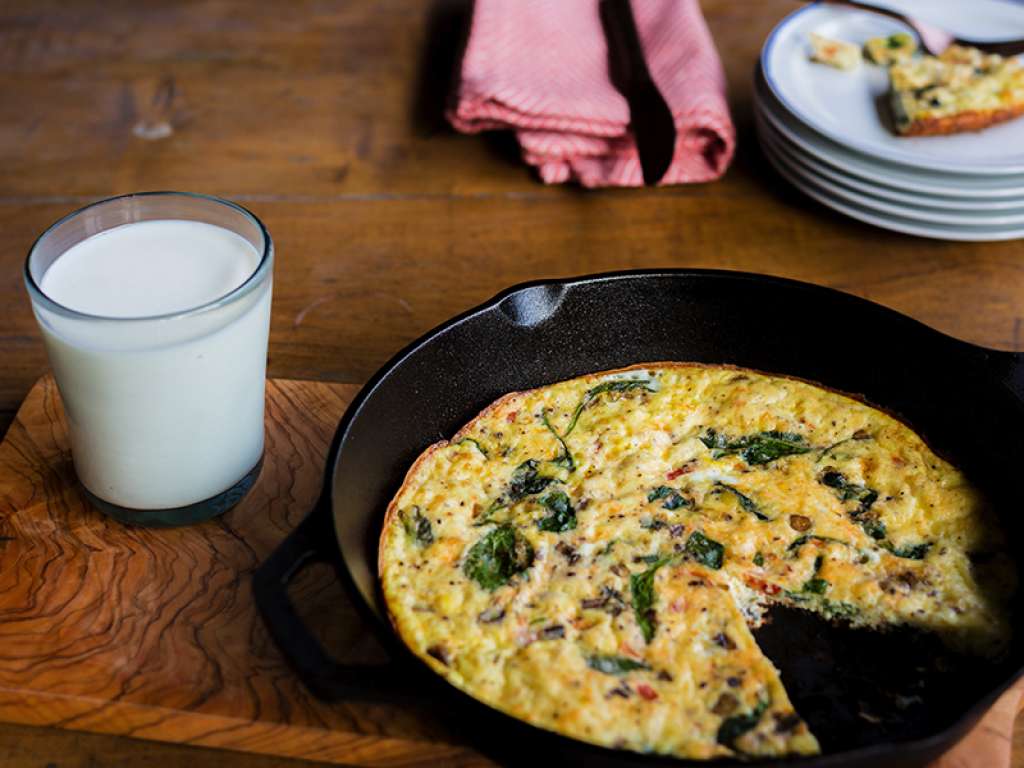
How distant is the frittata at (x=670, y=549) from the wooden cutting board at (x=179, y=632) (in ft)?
0.50

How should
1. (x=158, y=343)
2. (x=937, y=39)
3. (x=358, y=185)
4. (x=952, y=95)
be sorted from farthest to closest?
(x=937, y=39) < (x=358, y=185) < (x=952, y=95) < (x=158, y=343)

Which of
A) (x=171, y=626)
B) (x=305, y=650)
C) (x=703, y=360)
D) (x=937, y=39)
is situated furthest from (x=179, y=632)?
(x=937, y=39)

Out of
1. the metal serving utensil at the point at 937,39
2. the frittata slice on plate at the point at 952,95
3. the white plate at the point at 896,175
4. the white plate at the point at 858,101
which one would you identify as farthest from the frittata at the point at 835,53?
the white plate at the point at 896,175

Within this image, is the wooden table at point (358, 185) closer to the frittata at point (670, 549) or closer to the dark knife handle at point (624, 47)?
the dark knife handle at point (624, 47)

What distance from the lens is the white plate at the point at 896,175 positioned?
9.53ft

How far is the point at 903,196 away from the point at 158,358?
2.00 m

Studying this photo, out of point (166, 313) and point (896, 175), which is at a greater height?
point (166, 313)

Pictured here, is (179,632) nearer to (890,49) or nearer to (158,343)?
(158,343)

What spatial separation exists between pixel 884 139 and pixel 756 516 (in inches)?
58.3

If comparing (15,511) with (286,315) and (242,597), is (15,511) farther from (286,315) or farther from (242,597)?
(286,315)

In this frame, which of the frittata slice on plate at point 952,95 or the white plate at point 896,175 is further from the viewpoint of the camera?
the frittata slice on plate at point 952,95

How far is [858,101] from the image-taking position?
3.26 m

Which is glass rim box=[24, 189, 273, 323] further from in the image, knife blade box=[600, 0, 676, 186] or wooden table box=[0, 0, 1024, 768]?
knife blade box=[600, 0, 676, 186]

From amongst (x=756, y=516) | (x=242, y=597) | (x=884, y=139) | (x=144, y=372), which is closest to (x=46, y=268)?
(x=144, y=372)
